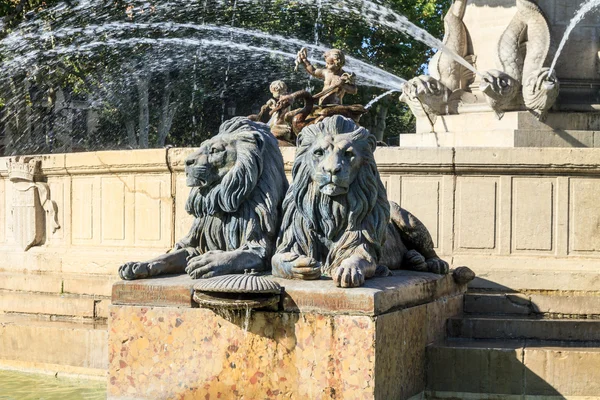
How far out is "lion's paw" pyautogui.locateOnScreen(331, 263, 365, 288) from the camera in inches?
261

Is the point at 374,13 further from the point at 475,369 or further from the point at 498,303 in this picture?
the point at 475,369

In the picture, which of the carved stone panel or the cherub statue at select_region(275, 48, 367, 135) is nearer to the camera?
the carved stone panel

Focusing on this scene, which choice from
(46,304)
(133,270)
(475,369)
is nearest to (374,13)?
(46,304)

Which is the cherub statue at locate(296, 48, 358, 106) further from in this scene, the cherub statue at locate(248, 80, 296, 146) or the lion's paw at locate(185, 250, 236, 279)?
the lion's paw at locate(185, 250, 236, 279)

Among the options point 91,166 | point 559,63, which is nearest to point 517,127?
point 559,63

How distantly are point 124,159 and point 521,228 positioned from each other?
3.65 metres

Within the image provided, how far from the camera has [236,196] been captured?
743 cm

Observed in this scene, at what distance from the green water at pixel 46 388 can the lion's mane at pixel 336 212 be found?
2.18m

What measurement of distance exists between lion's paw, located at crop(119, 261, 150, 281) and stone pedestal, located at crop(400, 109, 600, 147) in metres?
4.78

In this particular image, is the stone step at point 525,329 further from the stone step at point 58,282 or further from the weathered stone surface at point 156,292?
the stone step at point 58,282

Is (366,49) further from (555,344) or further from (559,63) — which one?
(555,344)

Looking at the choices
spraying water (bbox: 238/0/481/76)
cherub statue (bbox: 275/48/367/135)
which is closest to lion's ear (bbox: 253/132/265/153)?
cherub statue (bbox: 275/48/367/135)

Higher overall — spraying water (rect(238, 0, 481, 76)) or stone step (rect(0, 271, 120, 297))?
spraying water (rect(238, 0, 481, 76))

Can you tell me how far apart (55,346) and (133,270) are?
196 centimetres
